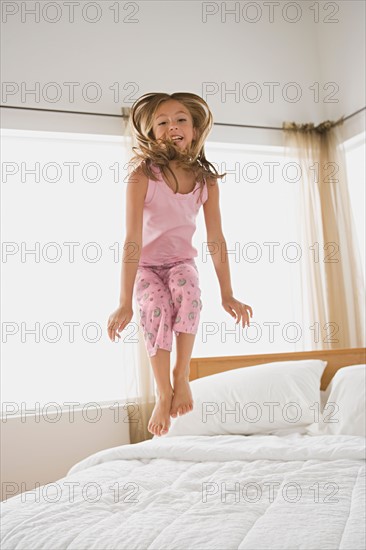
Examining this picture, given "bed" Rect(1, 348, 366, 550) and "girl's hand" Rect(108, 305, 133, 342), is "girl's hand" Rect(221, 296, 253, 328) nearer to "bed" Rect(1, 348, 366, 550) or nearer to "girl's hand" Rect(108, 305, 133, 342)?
"girl's hand" Rect(108, 305, 133, 342)

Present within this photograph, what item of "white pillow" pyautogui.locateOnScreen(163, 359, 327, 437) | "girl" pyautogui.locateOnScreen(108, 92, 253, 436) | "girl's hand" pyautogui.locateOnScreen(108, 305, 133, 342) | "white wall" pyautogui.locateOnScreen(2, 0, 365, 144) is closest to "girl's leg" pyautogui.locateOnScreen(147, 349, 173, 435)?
"girl" pyautogui.locateOnScreen(108, 92, 253, 436)

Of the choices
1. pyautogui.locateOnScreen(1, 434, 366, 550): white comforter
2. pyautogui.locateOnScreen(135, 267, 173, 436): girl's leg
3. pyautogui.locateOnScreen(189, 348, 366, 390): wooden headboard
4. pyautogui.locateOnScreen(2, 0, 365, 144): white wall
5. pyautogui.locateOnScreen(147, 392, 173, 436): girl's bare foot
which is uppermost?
pyautogui.locateOnScreen(2, 0, 365, 144): white wall

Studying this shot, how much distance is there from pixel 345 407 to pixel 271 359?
817mm

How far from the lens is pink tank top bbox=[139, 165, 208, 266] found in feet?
4.33

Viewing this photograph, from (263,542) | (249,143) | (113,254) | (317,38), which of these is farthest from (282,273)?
(263,542)

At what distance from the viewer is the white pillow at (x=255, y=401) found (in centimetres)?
296

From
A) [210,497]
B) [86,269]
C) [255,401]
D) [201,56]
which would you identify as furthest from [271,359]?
[201,56]

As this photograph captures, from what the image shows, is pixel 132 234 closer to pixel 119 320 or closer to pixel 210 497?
pixel 119 320

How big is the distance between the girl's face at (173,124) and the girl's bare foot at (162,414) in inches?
21.8

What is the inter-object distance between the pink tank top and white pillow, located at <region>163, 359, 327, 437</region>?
1718 mm

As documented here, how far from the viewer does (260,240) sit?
161 inches

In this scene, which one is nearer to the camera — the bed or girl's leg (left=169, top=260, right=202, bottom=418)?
girl's leg (left=169, top=260, right=202, bottom=418)

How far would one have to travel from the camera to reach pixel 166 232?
136 centimetres

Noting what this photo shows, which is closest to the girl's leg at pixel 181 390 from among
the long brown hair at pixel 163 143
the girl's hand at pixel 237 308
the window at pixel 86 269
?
the girl's hand at pixel 237 308
